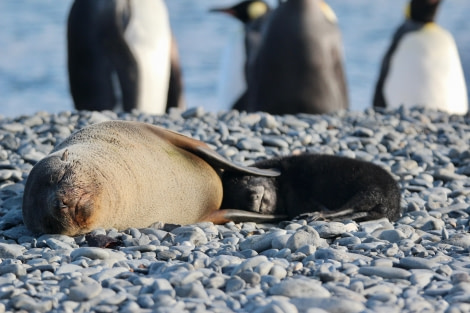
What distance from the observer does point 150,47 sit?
982 centimetres

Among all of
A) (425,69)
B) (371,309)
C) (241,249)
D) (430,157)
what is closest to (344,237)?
(241,249)

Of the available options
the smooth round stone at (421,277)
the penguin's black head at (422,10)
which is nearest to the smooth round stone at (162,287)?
the smooth round stone at (421,277)

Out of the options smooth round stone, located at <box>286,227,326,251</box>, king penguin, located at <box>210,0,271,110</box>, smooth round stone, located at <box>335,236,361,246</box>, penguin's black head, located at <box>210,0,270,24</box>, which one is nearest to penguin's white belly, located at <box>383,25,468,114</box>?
king penguin, located at <box>210,0,271,110</box>

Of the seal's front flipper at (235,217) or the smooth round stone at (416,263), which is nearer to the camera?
the smooth round stone at (416,263)

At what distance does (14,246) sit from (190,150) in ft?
3.68

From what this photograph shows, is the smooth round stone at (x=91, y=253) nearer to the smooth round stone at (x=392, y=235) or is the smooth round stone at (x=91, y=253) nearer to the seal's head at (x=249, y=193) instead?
the smooth round stone at (x=392, y=235)

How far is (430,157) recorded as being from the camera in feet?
19.5

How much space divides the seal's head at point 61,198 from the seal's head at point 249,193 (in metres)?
0.93

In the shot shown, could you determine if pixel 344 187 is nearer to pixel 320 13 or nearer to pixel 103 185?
pixel 103 185

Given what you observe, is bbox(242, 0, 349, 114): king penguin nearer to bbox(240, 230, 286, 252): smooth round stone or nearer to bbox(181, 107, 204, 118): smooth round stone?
bbox(181, 107, 204, 118): smooth round stone

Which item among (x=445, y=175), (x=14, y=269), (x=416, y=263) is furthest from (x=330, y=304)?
(x=445, y=175)

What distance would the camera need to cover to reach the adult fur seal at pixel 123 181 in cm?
395

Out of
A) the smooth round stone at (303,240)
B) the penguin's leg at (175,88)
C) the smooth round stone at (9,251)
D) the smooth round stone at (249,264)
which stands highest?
the smooth round stone at (249,264)

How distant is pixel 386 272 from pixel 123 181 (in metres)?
1.30
